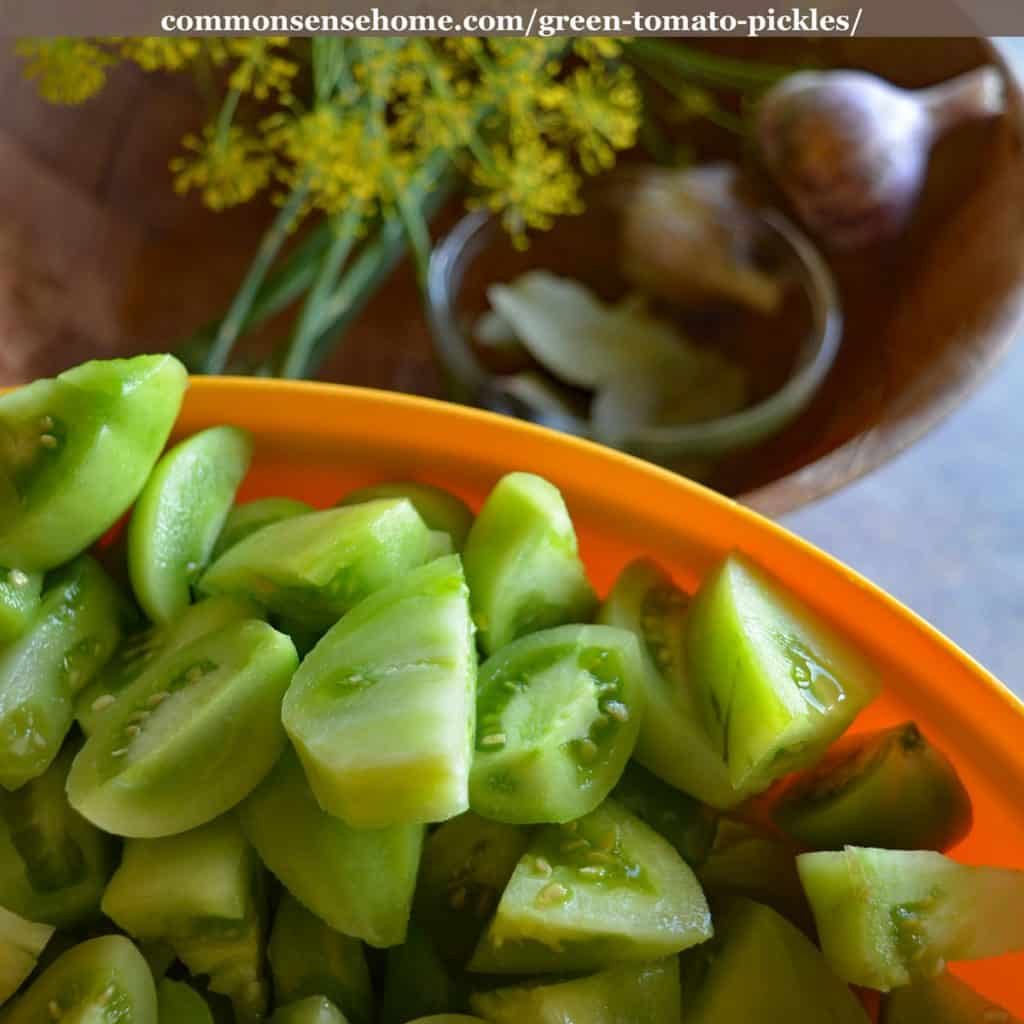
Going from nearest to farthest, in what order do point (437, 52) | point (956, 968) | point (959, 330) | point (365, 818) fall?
point (365, 818)
point (956, 968)
point (959, 330)
point (437, 52)

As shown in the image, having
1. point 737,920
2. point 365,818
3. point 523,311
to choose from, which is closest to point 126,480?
point 365,818

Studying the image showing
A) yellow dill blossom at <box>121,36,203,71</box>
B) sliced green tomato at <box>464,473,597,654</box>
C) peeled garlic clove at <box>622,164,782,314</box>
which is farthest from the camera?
peeled garlic clove at <box>622,164,782,314</box>

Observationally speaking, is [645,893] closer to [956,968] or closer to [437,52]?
[956,968]

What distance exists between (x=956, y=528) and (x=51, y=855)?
0.69m

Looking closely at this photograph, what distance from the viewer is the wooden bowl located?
85 cm

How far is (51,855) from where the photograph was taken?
0.47 metres

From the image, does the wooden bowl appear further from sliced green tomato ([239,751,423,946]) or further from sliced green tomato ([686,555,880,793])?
sliced green tomato ([239,751,423,946])

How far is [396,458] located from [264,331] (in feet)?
1.49

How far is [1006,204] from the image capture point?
0.87m

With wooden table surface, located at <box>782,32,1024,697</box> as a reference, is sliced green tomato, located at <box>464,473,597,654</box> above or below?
above

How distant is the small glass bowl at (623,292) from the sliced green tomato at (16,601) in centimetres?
44

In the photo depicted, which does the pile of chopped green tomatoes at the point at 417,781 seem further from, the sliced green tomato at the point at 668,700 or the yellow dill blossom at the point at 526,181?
the yellow dill blossom at the point at 526,181

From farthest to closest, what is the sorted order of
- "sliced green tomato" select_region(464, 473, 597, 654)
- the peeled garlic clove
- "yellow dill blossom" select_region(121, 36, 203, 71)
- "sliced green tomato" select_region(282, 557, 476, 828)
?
the peeled garlic clove
"yellow dill blossom" select_region(121, 36, 203, 71)
"sliced green tomato" select_region(464, 473, 597, 654)
"sliced green tomato" select_region(282, 557, 476, 828)

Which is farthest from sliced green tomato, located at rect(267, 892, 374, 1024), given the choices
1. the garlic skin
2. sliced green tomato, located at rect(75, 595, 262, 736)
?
the garlic skin
